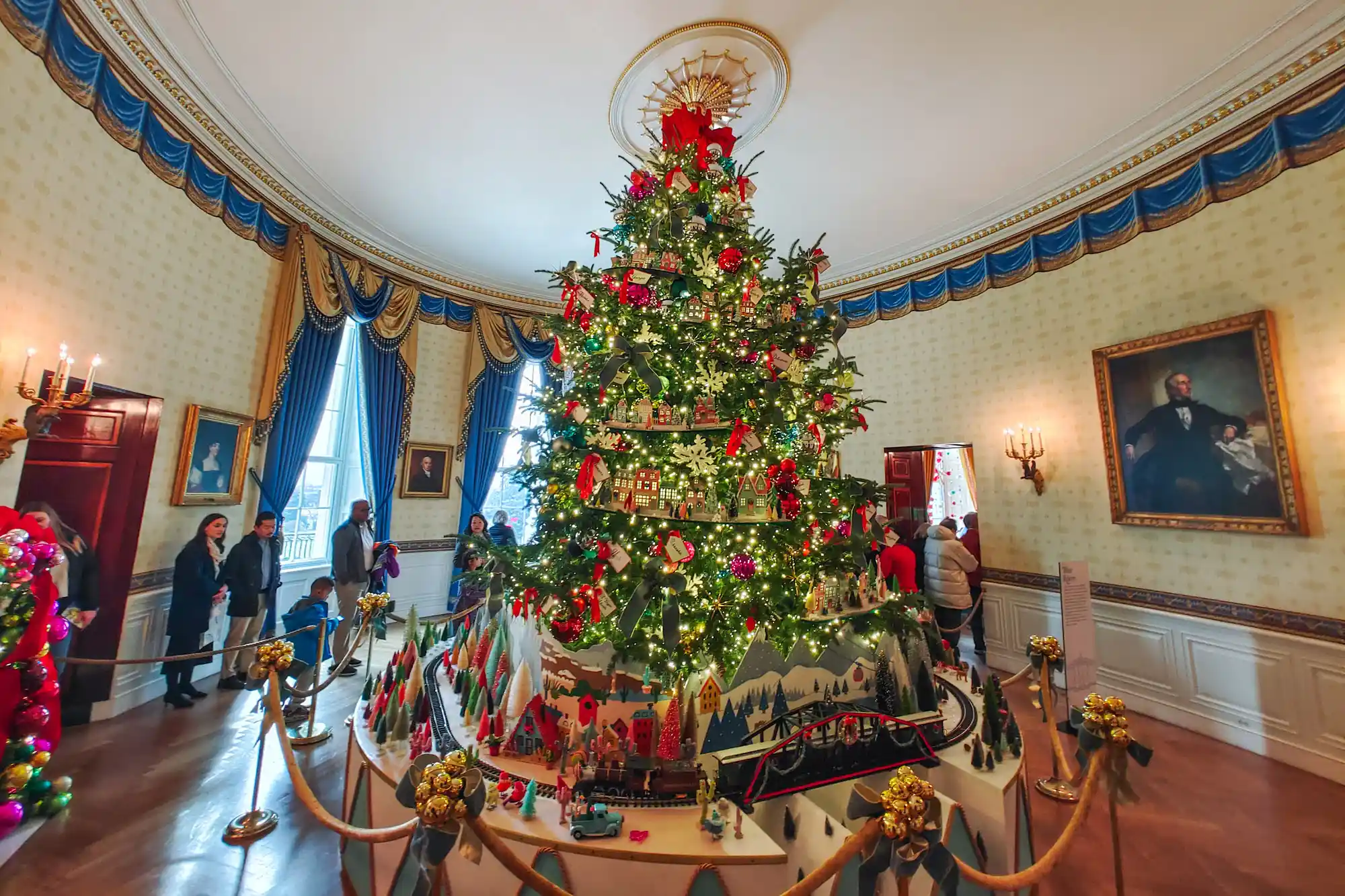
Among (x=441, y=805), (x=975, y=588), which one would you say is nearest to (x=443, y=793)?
(x=441, y=805)

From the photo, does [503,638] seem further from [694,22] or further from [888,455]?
[888,455]

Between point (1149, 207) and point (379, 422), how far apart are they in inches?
332

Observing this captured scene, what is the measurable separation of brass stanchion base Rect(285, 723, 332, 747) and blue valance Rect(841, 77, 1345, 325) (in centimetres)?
736

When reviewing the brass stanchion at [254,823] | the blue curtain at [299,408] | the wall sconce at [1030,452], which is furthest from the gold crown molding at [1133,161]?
the brass stanchion at [254,823]

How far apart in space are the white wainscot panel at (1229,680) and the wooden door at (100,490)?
8.14 m

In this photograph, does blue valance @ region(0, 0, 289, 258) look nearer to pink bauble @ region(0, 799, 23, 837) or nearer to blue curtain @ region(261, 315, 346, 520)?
blue curtain @ region(261, 315, 346, 520)

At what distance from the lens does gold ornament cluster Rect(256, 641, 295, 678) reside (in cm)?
253

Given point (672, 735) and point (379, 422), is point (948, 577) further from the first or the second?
point (379, 422)

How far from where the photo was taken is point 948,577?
16.8 feet

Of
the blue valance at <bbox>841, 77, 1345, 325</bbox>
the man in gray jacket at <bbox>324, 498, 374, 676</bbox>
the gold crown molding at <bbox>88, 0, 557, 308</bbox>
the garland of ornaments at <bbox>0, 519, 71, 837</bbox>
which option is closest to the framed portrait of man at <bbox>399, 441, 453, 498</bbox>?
the man in gray jacket at <bbox>324, 498, 374, 676</bbox>

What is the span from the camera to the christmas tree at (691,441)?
102 inches

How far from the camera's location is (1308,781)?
3.31m

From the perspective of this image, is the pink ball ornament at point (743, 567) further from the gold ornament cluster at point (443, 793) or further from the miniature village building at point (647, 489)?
the gold ornament cluster at point (443, 793)

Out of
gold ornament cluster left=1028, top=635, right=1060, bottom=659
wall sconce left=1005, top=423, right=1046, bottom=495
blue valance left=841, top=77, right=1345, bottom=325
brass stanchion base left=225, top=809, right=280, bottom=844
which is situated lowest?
brass stanchion base left=225, top=809, right=280, bottom=844
